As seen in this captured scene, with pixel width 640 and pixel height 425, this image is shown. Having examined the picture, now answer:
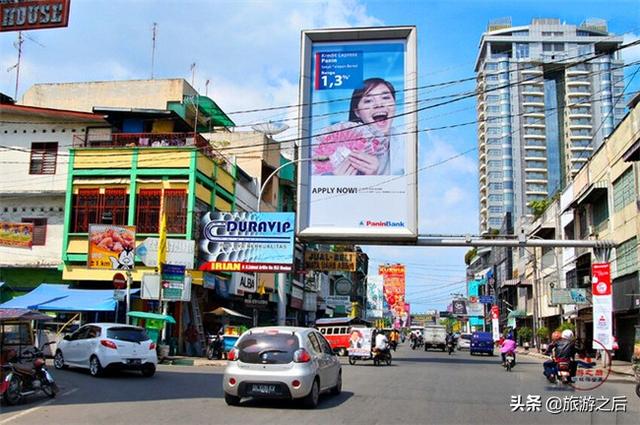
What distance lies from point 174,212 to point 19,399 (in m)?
20.9

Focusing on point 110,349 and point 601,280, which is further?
point 601,280

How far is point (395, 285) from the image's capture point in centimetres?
11269

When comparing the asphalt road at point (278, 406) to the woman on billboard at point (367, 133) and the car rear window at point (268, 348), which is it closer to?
the car rear window at point (268, 348)

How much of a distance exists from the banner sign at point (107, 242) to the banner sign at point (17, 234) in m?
4.82

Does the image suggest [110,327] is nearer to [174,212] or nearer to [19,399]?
[19,399]

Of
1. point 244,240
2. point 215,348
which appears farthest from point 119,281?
point 244,240

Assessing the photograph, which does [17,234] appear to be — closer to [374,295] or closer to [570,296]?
[570,296]

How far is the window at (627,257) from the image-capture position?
3184cm

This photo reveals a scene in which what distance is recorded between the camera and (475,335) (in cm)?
5000

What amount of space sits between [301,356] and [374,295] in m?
109

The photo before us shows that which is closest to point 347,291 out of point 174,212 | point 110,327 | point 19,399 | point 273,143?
point 273,143

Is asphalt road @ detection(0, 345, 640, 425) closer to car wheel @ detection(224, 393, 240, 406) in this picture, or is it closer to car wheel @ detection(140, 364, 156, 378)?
car wheel @ detection(224, 393, 240, 406)

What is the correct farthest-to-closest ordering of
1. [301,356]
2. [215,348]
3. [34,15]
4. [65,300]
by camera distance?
[215,348] → [65,300] → [34,15] → [301,356]

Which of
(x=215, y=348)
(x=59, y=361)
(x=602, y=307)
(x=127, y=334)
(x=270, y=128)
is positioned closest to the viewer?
(x=127, y=334)
